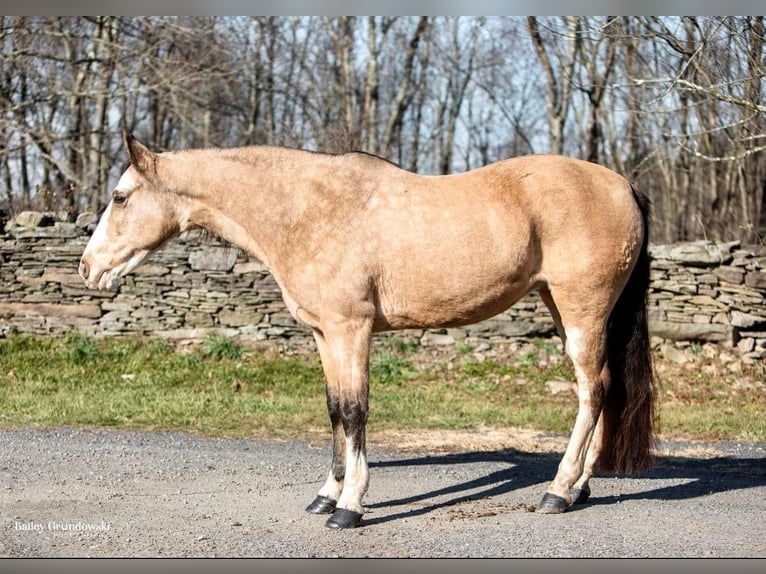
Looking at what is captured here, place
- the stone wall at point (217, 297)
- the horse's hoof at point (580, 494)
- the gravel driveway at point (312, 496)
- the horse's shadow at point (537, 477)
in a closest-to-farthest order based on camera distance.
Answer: the gravel driveway at point (312, 496), the horse's hoof at point (580, 494), the horse's shadow at point (537, 477), the stone wall at point (217, 297)

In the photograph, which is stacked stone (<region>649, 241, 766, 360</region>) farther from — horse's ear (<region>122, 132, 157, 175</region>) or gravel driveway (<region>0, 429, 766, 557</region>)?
horse's ear (<region>122, 132, 157, 175</region>)

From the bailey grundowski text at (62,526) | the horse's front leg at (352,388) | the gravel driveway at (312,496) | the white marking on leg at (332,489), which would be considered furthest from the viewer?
the white marking on leg at (332,489)

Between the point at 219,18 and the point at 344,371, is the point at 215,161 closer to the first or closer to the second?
the point at 344,371

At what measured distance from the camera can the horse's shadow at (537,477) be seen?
5707 millimetres

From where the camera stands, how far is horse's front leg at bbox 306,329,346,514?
5344 mm

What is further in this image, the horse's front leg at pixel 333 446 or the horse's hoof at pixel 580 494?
the horse's hoof at pixel 580 494

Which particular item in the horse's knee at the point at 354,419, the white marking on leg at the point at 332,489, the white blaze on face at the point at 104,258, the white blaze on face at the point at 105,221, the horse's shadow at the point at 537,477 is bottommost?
the horse's shadow at the point at 537,477

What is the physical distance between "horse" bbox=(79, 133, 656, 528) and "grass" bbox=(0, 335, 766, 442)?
120 inches

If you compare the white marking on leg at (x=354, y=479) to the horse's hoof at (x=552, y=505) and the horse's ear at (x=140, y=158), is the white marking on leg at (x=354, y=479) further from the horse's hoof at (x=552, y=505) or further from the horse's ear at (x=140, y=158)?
the horse's ear at (x=140, y=158)

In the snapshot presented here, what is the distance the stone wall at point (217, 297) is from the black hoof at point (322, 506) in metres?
6.67

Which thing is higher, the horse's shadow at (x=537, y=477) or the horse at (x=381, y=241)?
the horse at (x=381, y=241)

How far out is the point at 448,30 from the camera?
85.2ft

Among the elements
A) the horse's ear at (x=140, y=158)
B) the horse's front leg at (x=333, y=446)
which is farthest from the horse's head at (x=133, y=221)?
the horse's front leg at (x=333, y=446)

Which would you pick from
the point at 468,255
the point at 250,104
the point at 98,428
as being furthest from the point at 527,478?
the point at 250,104
